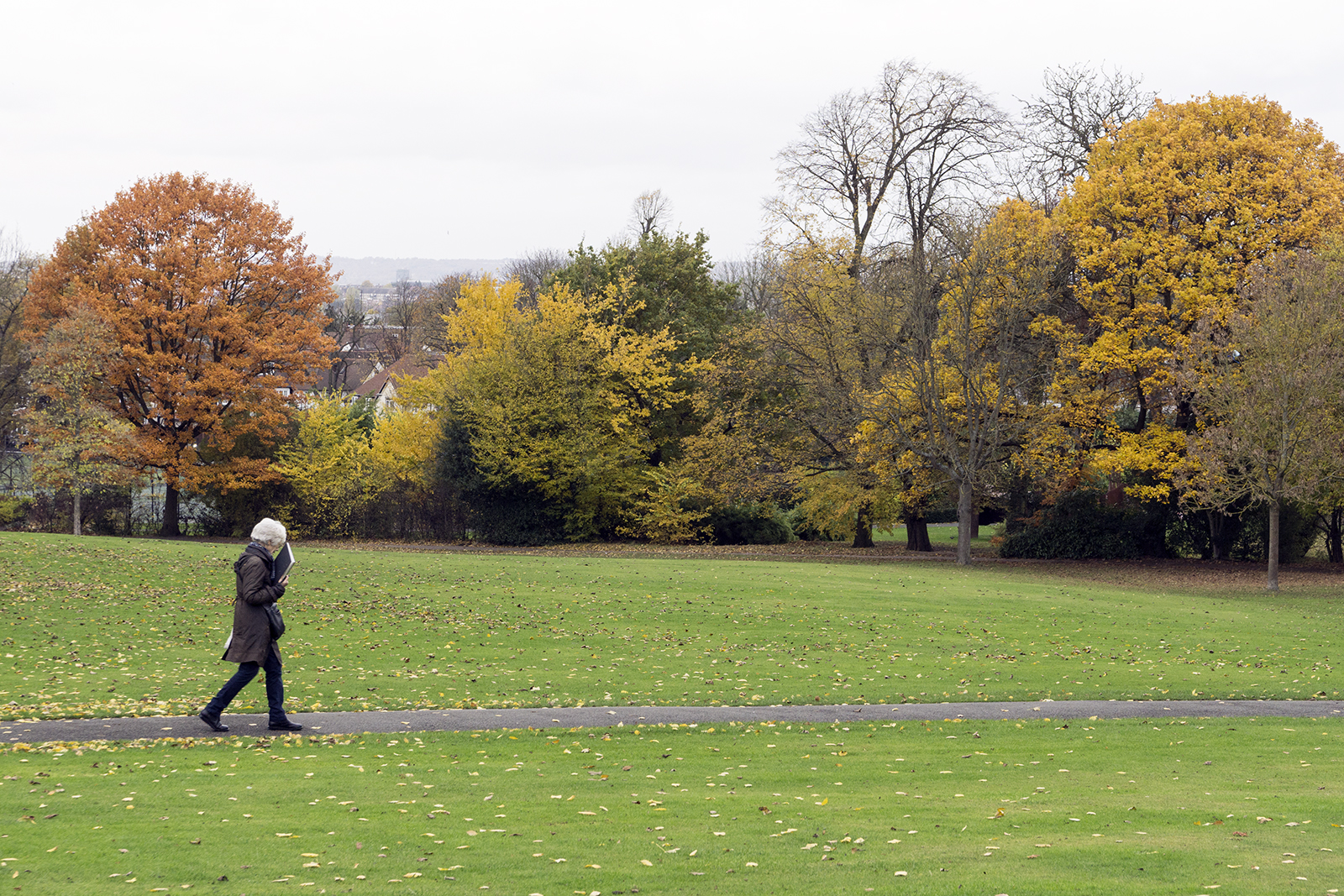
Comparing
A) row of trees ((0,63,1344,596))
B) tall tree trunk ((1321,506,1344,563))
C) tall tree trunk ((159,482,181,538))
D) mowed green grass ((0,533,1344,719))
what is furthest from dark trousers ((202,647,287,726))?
tall tree trunk ((1321,506,1344,563))

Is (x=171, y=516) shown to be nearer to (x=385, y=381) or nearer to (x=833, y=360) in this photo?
(x=833, y=360)

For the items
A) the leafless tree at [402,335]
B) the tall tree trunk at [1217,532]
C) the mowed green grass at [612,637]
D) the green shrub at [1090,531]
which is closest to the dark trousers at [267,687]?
the mowed green grass at [612,637]

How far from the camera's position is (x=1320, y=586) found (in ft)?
98.8

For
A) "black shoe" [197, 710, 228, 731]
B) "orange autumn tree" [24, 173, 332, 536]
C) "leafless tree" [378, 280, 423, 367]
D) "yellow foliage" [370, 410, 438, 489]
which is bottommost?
"black shoe" [197, 710, 228, 731]

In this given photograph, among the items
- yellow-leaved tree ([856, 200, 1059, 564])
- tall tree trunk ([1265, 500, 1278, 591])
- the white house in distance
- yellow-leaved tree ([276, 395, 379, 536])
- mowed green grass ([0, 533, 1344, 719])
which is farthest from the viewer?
the white house in distance

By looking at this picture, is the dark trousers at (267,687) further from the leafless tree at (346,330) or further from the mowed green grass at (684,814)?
the leafless tree at (346,330)

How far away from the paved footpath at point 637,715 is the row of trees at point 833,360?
54.3 feet

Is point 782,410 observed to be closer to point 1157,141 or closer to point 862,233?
point 862,233

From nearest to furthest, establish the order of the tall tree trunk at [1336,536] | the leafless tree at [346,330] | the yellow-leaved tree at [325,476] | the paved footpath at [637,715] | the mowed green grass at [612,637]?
the paved footpath at [637,715], the mowed green grass at [612,637], the tall tree trunk at [1336,536], the yellow-leaved tree at [325,476], the leafless tree at [346,330]

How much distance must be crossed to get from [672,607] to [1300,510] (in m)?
25.9

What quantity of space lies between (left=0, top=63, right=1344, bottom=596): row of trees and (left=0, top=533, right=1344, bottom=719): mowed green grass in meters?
7.71

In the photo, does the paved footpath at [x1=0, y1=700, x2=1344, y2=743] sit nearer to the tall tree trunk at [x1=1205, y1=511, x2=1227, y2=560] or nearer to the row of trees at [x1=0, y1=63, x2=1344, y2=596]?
the row of trees at [x1=0, y1=63, x2=1344, y2=596]

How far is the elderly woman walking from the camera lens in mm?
10812

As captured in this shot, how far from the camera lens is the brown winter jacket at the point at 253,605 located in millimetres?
10797
